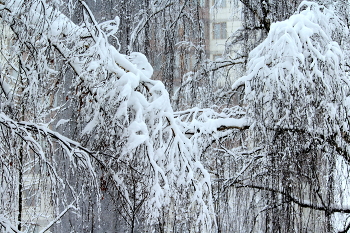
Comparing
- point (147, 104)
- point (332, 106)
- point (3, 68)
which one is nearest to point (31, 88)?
point (3, 68)

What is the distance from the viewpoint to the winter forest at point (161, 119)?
2.25m

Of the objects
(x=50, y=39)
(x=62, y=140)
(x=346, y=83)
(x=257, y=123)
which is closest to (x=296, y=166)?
(x=257, y=123)

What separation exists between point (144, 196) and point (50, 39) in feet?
2.90

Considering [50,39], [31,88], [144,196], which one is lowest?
[144,196]

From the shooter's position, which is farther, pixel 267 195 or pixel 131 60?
pixel 267 195

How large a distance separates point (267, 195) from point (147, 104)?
1916 millimetres

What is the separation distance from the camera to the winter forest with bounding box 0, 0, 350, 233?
7.37ft

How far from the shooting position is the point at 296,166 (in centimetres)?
341

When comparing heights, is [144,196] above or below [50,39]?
below

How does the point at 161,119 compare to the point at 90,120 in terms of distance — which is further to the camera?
the point at 161,119

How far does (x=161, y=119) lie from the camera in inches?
94.6

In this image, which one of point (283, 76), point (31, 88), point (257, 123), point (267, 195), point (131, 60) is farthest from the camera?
point (267, 195)

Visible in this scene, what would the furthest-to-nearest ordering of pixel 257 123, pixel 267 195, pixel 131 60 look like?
pixel 267 195
pixel 257 123
pixel 131 60

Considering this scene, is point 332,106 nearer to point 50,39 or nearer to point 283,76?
point 283,76
